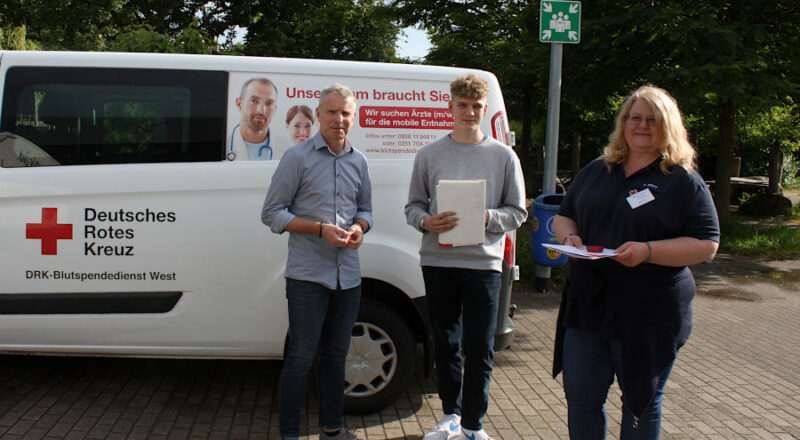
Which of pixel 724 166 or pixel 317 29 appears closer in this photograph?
pixel 724 166

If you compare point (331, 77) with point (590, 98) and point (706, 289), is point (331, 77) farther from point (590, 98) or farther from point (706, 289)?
point (590, 98)

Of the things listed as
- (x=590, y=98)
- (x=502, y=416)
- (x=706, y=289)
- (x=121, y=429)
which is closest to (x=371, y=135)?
(x=502, y=416)

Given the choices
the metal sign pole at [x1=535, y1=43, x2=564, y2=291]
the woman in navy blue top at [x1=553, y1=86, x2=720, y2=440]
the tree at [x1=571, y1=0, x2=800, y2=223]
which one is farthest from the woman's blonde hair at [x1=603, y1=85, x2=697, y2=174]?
the tree at [x1=571, y1=0, x2=800, y2=223]

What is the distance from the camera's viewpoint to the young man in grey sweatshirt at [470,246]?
119 inches

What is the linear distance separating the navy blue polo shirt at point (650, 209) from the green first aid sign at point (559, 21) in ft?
15.5

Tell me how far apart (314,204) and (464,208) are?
690 millimetres

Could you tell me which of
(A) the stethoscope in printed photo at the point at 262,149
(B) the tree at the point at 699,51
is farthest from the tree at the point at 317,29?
(A) the stethoscope in printed photo at the point at 262,149

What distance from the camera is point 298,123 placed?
11.4 feet

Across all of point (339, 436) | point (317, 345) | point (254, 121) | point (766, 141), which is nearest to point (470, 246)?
point (317, 345)

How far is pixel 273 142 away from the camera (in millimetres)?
3455

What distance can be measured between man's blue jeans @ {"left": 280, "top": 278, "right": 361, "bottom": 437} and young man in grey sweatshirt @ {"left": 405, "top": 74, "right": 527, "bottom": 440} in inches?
17.6

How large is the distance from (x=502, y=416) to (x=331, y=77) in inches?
85.7

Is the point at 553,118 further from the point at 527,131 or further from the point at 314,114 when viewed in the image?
the point at 527,131

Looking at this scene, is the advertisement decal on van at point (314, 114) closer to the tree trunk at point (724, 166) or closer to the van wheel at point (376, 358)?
the van wheel at point (376, 358)
